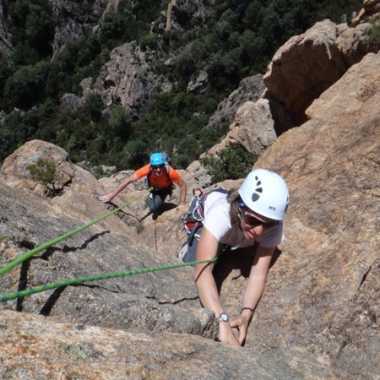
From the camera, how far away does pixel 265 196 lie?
344 centimetres

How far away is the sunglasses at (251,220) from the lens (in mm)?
3500

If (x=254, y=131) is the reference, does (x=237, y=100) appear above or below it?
below

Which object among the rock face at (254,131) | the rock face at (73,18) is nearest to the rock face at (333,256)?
the rock face at (254,131)

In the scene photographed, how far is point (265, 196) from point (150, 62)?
82415mm

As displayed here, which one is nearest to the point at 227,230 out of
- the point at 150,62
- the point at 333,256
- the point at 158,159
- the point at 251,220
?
the point at 251,220

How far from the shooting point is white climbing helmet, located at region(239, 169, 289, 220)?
3445 millimetres

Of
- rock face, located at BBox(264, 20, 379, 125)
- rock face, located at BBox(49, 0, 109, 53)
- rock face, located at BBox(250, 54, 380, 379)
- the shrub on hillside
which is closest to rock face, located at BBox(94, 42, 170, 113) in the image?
rock face, located at BBox(49, 0, 109, 53)

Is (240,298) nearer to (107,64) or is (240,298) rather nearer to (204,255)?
(204,255)

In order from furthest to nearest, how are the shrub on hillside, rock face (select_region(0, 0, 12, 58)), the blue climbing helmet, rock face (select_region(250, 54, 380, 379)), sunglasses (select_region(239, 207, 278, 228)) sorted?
rock face (select_region(0, 0, 12, 58)) < the shrub on hillside < the blue climbing helmet < sunglasses (select_region(239, 207, 278, 228)) < rock face (select_region(250, 54, 380, 379))

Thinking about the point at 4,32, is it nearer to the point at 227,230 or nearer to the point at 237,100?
the point at 237,100

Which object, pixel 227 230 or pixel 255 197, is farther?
pixel 227 230

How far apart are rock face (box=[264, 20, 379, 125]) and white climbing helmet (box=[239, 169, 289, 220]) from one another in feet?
47.0

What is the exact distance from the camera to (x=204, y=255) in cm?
365

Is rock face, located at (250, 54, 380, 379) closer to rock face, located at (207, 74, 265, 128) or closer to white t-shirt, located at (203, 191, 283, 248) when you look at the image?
white t-shirt, located at (203, 191, 283, 248)
